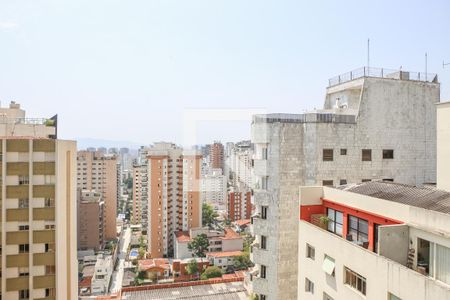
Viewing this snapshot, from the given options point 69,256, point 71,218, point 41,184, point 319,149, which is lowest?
point 69,256

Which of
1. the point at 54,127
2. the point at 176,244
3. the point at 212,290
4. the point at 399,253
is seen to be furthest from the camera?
the point at 176,244

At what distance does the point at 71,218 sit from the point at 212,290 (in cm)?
1607

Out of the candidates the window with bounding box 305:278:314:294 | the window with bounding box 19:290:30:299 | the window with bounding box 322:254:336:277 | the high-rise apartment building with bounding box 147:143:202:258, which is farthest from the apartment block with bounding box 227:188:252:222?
the window with bounding box 322:254:336:277

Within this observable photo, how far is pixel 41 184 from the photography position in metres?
10.7

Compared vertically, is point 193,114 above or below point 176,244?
above

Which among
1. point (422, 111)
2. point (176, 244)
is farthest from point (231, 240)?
point (422, 111)

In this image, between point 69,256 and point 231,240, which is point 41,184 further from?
point 231,240

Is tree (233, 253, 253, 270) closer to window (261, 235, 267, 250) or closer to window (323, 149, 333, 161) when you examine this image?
window (261, 235, 267, 250)

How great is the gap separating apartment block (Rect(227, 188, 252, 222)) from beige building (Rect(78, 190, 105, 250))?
63.3 ft

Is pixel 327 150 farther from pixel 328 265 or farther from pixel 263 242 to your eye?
pixel 328 265

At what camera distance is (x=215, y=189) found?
49594 millimetres

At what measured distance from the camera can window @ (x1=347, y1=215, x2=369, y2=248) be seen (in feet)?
23.2

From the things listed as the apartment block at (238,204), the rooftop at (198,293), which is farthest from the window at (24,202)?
the apartment block at (238,204)

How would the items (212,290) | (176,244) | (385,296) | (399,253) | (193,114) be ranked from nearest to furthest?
(385,296), (399,253), (193,114), (212,290), (176,244)
